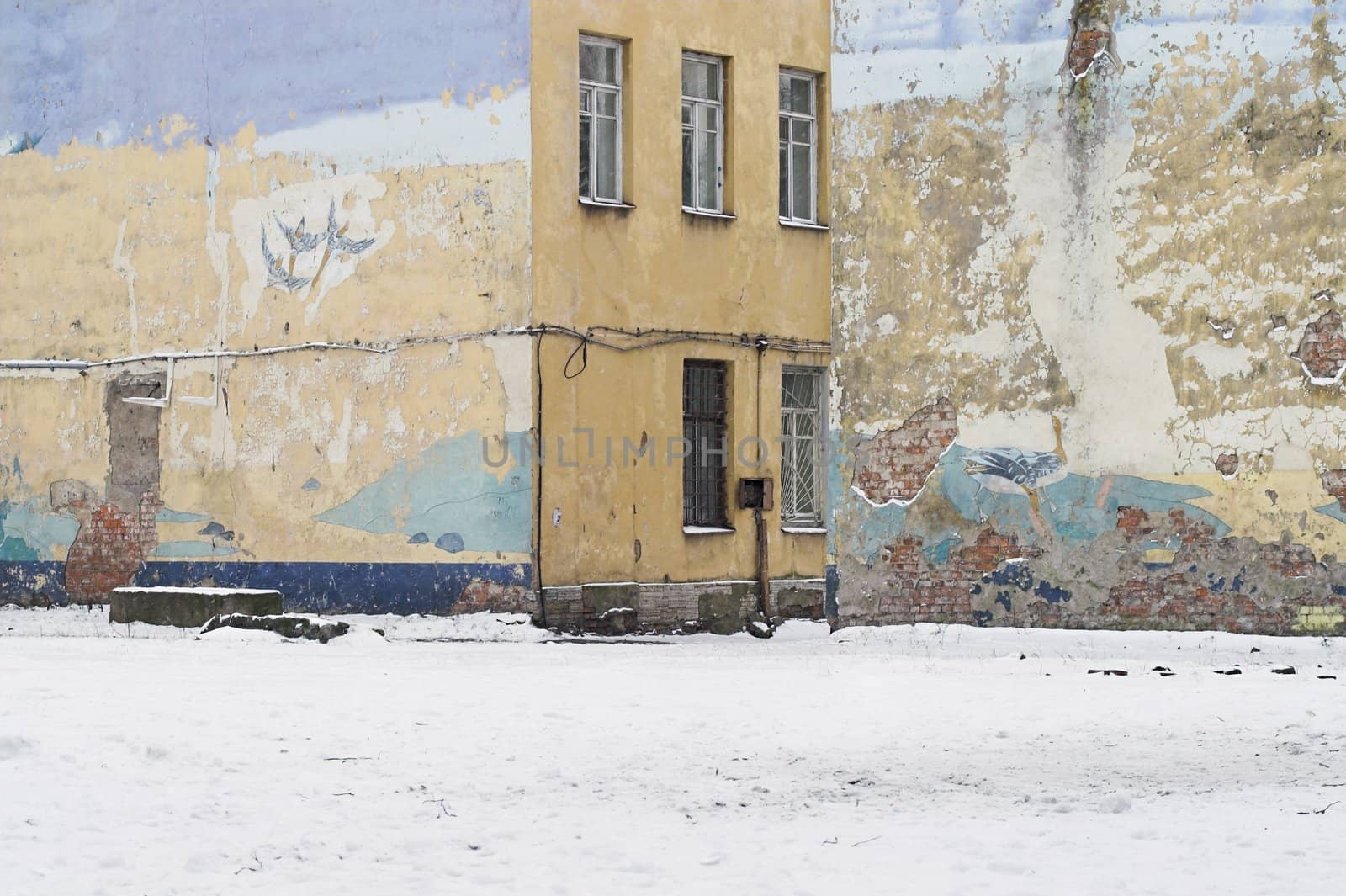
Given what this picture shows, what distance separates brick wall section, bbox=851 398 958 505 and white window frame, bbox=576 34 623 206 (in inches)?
175

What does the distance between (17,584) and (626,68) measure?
27.9ft

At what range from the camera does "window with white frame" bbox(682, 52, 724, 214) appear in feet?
59.5

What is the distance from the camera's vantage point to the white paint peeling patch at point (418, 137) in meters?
16.6

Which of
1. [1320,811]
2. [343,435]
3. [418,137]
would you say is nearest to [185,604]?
[343,435]

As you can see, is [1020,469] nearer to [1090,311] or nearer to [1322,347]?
[1090,311]

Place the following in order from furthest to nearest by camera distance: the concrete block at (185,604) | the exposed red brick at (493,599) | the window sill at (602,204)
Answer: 1. the window sill at (602,204)
2. the exposed red brick at (493,599)
3. the concrete block at (185,604)

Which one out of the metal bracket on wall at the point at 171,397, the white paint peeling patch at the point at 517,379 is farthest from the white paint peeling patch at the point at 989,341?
the metal bracket on wall at the point at 171,397

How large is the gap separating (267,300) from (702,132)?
4.69 meters

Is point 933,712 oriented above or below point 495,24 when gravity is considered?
below

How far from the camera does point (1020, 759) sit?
8.48 meters

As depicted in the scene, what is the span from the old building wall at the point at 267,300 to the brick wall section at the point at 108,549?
0.03m

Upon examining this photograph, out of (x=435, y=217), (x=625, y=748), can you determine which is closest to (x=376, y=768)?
(x=625, y=748)

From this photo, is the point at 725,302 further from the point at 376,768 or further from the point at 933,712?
the point at 376,768

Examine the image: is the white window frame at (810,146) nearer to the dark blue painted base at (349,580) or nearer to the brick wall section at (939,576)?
the dark blue painted base at (349,580)
